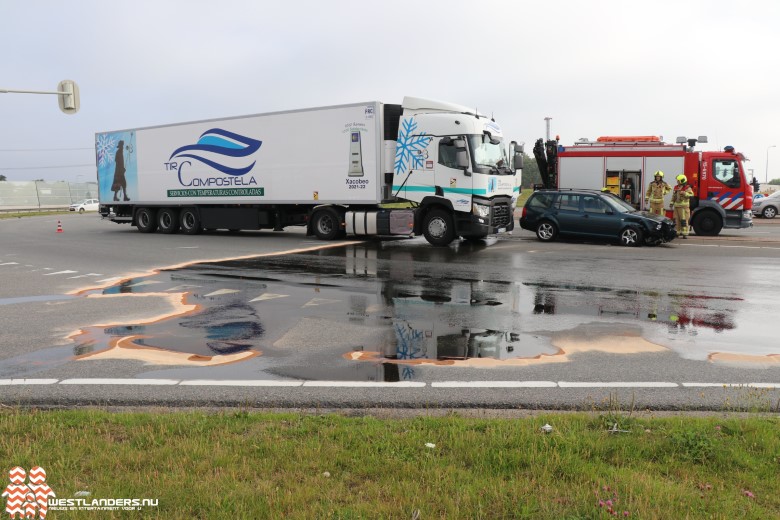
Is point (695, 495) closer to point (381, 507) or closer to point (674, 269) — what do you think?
point (381, 507)

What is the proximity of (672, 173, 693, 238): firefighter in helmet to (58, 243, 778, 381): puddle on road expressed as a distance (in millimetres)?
10277

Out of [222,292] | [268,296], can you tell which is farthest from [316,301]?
[222,292]

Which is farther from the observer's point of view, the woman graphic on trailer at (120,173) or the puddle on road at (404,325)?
the woman graphic on trailer at (120,173)

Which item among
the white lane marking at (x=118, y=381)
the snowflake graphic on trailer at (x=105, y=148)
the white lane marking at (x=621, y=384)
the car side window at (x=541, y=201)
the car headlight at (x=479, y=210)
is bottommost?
the white lane marking at (x=621, y=384)

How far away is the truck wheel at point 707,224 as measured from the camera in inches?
814

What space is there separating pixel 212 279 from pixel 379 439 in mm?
8498

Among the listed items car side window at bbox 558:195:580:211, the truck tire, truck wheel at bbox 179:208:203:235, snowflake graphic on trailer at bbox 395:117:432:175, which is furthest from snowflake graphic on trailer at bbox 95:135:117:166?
the truck tire

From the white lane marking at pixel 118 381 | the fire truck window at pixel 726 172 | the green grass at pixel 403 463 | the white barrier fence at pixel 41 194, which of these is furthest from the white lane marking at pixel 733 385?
the white barrier fence at pixel 41 194

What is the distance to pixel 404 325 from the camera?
7793mm

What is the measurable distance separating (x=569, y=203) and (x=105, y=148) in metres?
18.3

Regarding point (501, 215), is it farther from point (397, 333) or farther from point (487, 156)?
point (397, 333)

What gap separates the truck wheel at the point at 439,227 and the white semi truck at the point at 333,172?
3cm

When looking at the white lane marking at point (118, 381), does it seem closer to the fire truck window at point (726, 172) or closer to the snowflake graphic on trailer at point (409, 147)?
the snowflake graphic on trailer at point (409, 147)

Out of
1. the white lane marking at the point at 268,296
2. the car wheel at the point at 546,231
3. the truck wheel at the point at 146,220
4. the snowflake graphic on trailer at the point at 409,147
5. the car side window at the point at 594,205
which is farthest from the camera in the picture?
the truck wheel at the point at 146,220
